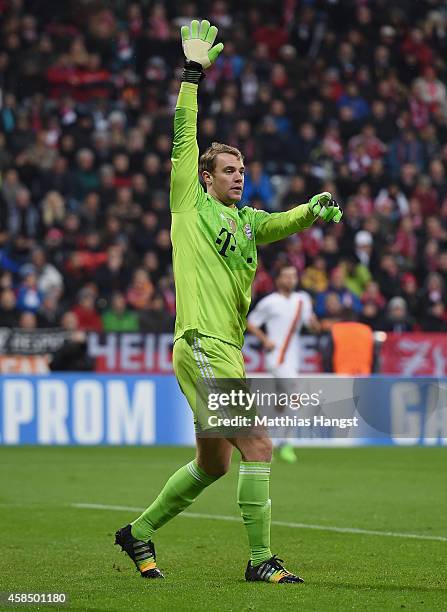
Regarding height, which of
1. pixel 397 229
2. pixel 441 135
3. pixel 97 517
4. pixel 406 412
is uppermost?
pixel 441 135

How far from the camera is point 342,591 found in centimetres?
677

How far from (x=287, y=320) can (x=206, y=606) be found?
9892 mm

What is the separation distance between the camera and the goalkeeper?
23.1 ft

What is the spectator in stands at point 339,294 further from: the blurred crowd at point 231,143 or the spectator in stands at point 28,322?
the spectator in stands at point 28,322

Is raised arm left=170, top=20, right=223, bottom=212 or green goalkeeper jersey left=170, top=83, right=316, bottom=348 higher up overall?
raised arm left=170, top=20, right=223, bottom=212

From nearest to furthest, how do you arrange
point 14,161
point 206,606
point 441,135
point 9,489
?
point 206,606, point 9,489, point 14,161, point 441,135

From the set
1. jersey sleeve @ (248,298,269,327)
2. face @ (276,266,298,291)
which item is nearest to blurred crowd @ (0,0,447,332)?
jersey sleeve @ (248,298,269,327)

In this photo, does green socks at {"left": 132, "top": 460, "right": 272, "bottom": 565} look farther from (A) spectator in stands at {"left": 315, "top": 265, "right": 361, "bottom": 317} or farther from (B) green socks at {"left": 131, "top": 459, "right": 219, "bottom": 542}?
(A) spectator in stands at {"left": 315, "top": 265, "right": 361, "bottom": 317}

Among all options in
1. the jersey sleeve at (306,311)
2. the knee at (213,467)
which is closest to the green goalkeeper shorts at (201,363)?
the knee at (213,467)

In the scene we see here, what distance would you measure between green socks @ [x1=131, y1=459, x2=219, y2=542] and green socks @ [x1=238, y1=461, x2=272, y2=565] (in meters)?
0.24

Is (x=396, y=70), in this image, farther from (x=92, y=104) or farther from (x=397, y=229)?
(x=92, y=104)

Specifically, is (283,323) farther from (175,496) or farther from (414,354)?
(175,496)

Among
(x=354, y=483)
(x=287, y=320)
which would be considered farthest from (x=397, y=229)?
(x=354, y=483)

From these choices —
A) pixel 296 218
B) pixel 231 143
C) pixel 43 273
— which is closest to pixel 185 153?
pixel 296 218
